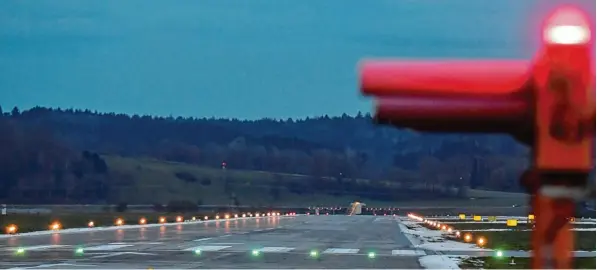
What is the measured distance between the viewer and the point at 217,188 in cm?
16438

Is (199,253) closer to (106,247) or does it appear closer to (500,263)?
(106,247)

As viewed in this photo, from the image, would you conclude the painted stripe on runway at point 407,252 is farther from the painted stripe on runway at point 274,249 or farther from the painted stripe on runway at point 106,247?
the painted stripe on runway at point 106,247

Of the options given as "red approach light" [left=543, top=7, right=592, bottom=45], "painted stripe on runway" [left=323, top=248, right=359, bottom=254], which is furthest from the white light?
"painted stripe on runway" [left=323, top=248, right=359, bottom=254]

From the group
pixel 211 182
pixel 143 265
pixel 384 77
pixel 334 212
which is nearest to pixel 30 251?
pixel 143 265

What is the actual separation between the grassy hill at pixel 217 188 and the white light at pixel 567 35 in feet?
477

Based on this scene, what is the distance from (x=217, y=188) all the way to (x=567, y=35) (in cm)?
16280

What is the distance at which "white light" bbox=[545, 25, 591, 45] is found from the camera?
2.38 meters

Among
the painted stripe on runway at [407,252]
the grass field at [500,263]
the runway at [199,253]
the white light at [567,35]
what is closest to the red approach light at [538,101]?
the white light at [567,35]

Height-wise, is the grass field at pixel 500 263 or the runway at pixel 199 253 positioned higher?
the runway at pixel 199 253

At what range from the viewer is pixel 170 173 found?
169 m

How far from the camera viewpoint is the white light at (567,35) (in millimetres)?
2385

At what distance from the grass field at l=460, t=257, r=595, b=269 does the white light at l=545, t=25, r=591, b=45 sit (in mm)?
27374

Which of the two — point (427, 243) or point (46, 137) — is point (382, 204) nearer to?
point (46, 137)

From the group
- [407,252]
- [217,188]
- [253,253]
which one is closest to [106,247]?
[253,253]
